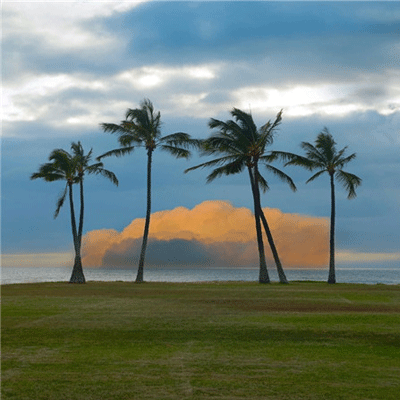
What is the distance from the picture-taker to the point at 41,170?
48.4 meters

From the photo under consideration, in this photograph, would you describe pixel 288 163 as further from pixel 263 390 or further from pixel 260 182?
pixel 263 390

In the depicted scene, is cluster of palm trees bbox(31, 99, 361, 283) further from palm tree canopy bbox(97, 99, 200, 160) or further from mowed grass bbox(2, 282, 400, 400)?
mowed grass bbox(2, 282, 400, 400)

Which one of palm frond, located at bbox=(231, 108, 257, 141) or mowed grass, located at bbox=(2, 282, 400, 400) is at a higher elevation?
palm frond, located at bbox=(231, 108, 257, 141)

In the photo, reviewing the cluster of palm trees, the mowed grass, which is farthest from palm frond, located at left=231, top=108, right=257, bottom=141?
the mowed grass

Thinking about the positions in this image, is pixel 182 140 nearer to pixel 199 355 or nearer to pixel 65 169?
pixel 65 169

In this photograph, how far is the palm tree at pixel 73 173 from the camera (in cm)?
4769

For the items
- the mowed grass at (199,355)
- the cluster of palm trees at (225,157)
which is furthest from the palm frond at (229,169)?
the mowed grass at (199,355)

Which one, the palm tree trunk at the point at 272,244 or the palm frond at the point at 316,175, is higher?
the palm frond at the point at 316,175

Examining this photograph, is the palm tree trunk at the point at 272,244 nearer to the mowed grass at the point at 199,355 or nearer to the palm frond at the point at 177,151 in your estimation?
the palm frond at the point at 177,151

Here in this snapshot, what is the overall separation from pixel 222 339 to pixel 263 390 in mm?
4774

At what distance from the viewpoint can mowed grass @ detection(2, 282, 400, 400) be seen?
28.5 ft

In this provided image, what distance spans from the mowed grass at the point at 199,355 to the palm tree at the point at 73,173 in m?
29.3

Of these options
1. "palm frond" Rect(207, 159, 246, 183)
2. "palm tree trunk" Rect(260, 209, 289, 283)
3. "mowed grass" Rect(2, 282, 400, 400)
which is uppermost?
"palm frond" Rect(207, 159, 246, 183)

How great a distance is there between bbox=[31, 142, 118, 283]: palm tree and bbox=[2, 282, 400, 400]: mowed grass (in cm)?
2928
